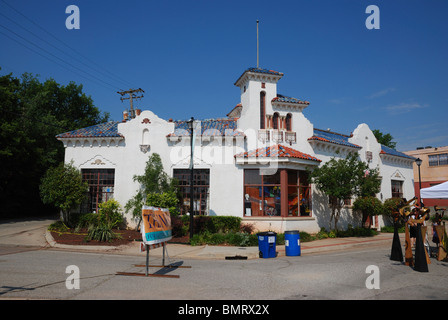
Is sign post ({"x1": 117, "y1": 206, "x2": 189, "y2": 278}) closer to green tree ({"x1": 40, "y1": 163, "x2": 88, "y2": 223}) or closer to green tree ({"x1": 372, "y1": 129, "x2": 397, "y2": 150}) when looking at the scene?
green tree ({"x1": 40, "y1": 163, "x2": 88, "y2": 223})

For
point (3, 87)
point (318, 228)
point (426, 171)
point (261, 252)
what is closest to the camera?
point (261, 252)

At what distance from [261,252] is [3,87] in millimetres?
22602

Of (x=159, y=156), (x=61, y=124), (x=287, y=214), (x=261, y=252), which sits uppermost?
(x=61, y=124)

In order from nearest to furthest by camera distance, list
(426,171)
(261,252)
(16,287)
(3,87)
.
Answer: (16,287) → (261,252) → (3,87) → (426,171)

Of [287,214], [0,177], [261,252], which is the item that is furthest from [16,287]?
[0,177]

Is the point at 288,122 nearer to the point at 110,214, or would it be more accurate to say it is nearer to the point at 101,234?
the point at 110,214

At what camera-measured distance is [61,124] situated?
30281 mm

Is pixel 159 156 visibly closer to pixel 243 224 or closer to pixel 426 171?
pixel 243 224

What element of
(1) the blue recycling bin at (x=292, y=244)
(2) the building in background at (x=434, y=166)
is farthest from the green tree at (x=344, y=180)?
(2) the building in background at (x=434, y=166)

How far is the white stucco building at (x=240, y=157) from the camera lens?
1758 centimetres

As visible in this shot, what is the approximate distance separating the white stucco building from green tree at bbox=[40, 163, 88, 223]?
1.15 m

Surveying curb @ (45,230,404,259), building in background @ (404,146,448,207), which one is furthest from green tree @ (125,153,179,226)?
building in background @ (404,146,448,207)

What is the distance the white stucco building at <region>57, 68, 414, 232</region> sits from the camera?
17578mm

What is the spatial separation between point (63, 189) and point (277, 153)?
40.9 feet
